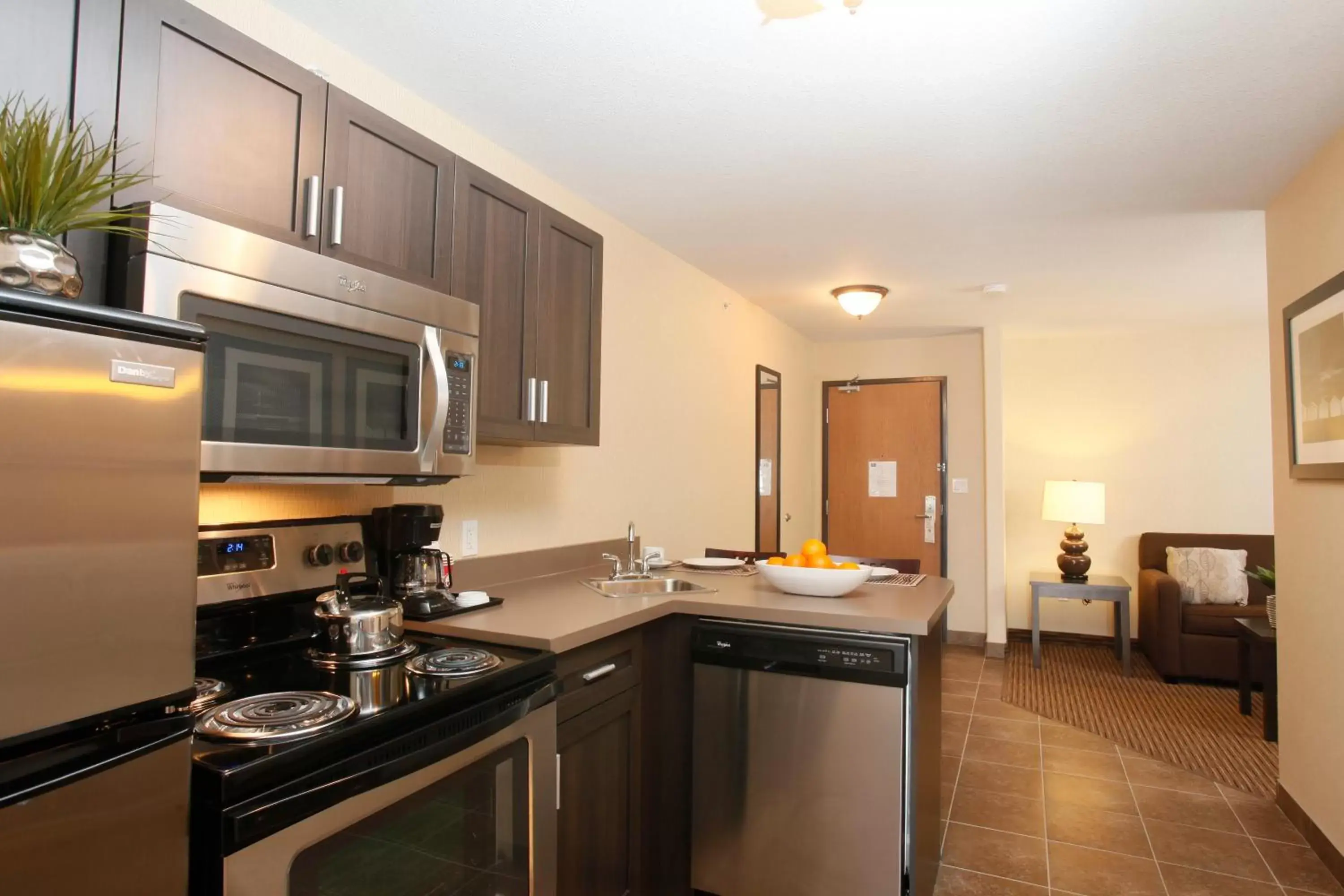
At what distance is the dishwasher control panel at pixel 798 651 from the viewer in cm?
205

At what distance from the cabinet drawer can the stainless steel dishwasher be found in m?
0.27

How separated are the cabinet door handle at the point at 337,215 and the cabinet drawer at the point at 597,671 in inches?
40.5

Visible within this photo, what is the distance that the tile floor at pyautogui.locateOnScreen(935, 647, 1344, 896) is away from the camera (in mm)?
2486

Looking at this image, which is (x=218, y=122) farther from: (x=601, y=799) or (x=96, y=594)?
(x=601, y=799)

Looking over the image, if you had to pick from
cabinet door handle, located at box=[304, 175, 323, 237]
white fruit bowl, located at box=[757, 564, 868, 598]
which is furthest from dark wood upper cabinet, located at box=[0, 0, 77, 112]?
white fruit bowl, located at box=[757, 564, 868, 598]

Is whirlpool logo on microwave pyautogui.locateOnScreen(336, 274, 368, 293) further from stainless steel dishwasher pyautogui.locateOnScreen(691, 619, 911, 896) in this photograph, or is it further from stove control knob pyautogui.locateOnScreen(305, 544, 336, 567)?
stainless steel dishwasher pyautogui.locateOnScreen(691, 619, 911, 896)

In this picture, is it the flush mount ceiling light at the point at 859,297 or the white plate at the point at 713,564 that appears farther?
the flush mount ceiling light at the point at 859,297

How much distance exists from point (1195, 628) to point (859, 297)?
2.97 m

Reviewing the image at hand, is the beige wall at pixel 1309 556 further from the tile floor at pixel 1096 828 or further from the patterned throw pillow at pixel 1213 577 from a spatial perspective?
the patterned throw pillow at pixel 1213 577

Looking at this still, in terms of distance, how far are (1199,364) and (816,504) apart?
2942 mm

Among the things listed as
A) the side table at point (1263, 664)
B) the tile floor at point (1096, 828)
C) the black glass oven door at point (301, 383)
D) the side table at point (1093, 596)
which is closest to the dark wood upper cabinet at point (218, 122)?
the black glass oven door at point (301, 383)

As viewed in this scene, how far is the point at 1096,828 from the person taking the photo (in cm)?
286

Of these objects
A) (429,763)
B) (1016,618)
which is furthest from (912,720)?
(1016,618)

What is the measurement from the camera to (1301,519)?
2779mm
